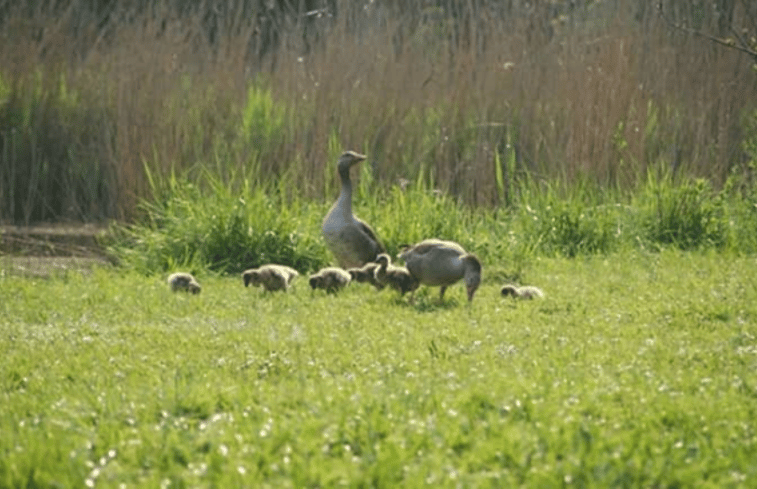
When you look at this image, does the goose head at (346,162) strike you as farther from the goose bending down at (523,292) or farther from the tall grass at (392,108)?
the goose bending down at (523,292)

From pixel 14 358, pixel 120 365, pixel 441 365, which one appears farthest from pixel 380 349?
pixel 14 358

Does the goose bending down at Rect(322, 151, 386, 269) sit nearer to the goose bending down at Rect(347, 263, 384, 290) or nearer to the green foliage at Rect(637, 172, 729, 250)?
the goose bending down at Rect(347, 263, 384, 290)

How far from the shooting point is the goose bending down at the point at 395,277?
431 inches

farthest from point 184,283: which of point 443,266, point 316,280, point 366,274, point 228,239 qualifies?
point 443,266

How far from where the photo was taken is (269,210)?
13688mm

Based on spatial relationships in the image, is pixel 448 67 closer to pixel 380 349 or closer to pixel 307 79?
pixel 307 79

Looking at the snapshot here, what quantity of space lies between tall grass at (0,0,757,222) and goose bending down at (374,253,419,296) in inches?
158

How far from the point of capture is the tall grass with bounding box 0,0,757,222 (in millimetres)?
15633

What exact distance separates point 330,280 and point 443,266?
1.24m

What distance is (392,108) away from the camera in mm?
16094

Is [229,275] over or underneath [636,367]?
underneath

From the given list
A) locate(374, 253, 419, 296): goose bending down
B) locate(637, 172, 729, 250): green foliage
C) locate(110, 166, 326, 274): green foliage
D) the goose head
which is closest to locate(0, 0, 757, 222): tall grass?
locate(637, 172, 729, 250): green foliage

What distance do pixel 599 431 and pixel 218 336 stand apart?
3.38m

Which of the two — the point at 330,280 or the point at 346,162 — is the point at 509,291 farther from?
the point at 346,162
